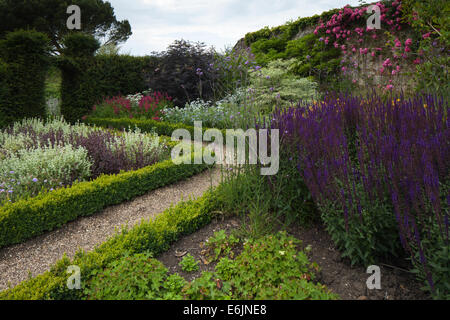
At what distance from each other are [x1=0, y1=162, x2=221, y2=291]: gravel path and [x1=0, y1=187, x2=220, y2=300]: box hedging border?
27 cm

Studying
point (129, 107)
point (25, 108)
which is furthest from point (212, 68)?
point (25, 108)

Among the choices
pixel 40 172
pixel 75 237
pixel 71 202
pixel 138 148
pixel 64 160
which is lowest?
pixel 75 237

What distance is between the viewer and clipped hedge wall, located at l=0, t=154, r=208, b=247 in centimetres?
334

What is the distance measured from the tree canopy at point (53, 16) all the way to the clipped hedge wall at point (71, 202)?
59.9 ft

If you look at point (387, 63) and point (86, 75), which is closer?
point (387, 63)

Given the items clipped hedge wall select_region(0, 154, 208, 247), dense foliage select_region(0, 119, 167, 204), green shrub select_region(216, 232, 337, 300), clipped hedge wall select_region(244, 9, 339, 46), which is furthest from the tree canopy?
green shrub select_region(216, 232, 337, 300)

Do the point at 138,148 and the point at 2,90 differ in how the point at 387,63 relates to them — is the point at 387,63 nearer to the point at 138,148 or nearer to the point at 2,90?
the point at 138,148

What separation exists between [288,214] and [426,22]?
26.8 ft

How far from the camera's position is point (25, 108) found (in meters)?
9.45

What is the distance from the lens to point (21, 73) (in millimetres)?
9227

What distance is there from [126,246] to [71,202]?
1.52 m

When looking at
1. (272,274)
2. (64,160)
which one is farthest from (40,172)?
(272,274)

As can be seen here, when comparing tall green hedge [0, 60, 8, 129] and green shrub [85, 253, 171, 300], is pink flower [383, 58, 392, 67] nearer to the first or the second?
green shrub [85, 253, 171, 300]
